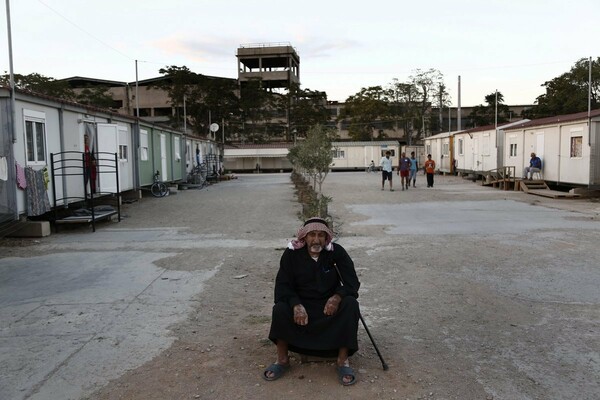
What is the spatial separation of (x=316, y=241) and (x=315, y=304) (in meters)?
0.47

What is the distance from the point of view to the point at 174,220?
1363cm

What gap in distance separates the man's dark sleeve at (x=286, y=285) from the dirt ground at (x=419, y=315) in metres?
0.52

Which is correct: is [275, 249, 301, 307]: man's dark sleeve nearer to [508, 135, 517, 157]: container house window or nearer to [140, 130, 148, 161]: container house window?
[140, 130, 148, 161]: container house window

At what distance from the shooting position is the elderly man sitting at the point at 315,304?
13.2 feet

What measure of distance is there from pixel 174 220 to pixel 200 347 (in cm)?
929

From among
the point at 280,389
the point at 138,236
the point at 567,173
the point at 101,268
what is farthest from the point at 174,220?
the point at 567,173

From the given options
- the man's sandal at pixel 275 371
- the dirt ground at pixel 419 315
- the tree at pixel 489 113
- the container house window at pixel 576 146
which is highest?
the tree at pixel 489 113

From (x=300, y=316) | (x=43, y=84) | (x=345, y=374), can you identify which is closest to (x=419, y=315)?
(x=345, y=374)

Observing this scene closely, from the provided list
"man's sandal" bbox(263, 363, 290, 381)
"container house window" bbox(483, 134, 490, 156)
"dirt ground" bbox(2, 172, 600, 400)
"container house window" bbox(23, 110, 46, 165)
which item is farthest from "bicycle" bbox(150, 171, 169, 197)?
"man's sandal" bbox(263, 363, 290, 381)

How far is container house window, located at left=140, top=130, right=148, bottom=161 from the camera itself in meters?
19.7

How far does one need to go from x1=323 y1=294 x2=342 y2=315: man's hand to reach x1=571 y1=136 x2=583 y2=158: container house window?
702 inches

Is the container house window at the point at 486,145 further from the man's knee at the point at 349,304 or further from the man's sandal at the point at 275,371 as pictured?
the man's sandal at the point at 275,371

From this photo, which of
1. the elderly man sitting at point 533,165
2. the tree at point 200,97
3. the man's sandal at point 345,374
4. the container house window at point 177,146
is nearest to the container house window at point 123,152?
the container house window at point 177,146

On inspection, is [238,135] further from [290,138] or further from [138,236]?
[138,236]
